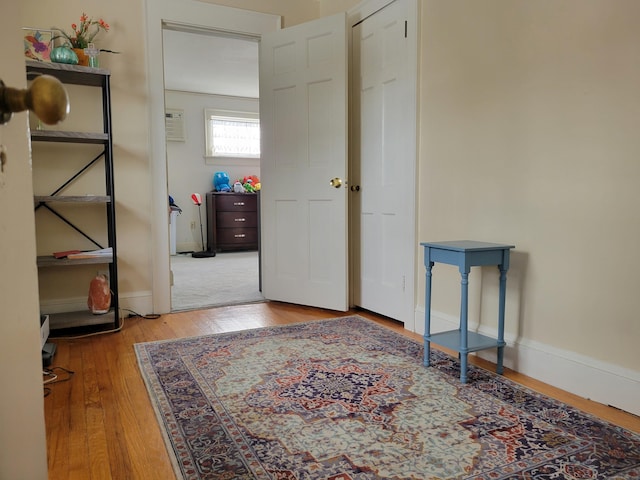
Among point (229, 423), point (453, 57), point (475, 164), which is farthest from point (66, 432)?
point (453, 57)

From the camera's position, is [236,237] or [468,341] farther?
[236,237]

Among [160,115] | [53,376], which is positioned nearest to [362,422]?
[53,376]

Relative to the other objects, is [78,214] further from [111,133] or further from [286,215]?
[286,215]

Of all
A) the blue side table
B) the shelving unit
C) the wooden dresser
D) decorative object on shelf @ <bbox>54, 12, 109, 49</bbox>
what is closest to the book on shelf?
the shelving unit

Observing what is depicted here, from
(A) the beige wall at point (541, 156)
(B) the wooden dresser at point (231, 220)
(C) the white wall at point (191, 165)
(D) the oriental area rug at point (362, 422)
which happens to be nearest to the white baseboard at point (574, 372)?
(A) the beige wall at point (541, 156)

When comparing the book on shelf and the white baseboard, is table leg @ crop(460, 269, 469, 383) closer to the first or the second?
the white baseboard

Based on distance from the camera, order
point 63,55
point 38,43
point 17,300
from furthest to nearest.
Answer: point 38,43, point 63,55, point 17,300

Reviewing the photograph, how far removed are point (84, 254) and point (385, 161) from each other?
77.8 inches

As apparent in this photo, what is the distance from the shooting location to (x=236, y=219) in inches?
276

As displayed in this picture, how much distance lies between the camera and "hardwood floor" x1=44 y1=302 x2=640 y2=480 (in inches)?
54.7

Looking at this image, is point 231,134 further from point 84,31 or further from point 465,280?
point 465,280

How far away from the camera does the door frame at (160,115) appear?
10.4 feet

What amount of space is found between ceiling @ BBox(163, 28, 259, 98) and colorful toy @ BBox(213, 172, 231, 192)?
1279mm

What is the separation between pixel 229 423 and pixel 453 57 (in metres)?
2.08
